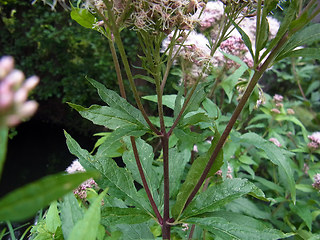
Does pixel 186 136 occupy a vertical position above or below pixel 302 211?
above

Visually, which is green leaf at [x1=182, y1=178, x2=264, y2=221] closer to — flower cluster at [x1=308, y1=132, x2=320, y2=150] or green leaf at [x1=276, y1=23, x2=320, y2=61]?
green leaf at [x1=276, y1=23, x2=320, y2=61]

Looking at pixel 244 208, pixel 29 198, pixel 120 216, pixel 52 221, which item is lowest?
pixel 244 208

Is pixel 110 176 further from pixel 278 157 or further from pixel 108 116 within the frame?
pixel 278 157

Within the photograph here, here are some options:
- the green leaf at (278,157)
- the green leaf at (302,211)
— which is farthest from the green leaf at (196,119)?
the green leaf at (302,211)

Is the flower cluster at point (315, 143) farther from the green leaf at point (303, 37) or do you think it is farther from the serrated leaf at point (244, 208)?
the green leaf at point (303, 37)

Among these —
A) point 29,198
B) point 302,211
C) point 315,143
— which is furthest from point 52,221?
point 315,143

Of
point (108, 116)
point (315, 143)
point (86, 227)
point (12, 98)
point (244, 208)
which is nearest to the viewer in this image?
point (12, 98)

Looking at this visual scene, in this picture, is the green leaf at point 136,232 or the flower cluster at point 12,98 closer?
the flower cluster at point 12,98

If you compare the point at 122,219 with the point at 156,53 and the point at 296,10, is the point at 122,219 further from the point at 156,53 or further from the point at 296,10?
the point at 296,10

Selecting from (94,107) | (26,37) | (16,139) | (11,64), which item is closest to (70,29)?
(26,37)
